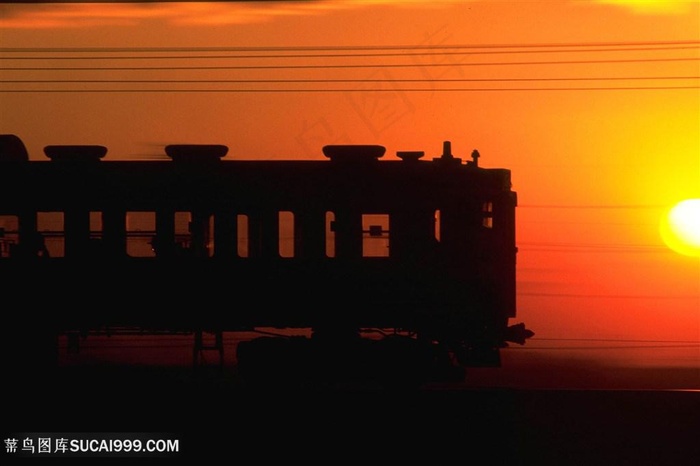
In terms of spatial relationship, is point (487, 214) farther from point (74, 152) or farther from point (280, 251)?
point (74, 152)

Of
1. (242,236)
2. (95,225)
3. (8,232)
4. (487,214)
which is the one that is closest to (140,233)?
(95,225)

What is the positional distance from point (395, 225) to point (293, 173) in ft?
5.60

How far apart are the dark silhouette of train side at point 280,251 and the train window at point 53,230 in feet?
0.05

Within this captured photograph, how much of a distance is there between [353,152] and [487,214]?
2249 mm

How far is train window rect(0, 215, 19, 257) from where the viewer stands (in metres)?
14.0

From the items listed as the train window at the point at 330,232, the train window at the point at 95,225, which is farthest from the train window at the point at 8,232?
the train window at the point at 330,232

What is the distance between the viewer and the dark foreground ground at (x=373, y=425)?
27.0ft

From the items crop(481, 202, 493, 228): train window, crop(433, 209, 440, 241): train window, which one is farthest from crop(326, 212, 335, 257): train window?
crop(481, 202, 493, 228): train window

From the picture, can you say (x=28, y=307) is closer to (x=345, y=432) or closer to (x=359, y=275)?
(x=359, y=275)

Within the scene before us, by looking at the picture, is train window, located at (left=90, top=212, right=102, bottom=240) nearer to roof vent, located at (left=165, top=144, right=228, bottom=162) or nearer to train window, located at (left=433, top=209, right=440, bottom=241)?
roof vent, located at (left=165, top=144, right=228, bottom=162)

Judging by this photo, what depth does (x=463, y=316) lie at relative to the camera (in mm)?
14234

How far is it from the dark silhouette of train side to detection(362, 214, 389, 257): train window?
0.7 inches

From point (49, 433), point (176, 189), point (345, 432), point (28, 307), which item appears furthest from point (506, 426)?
point (28, 307)

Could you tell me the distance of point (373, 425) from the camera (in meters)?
9.74
